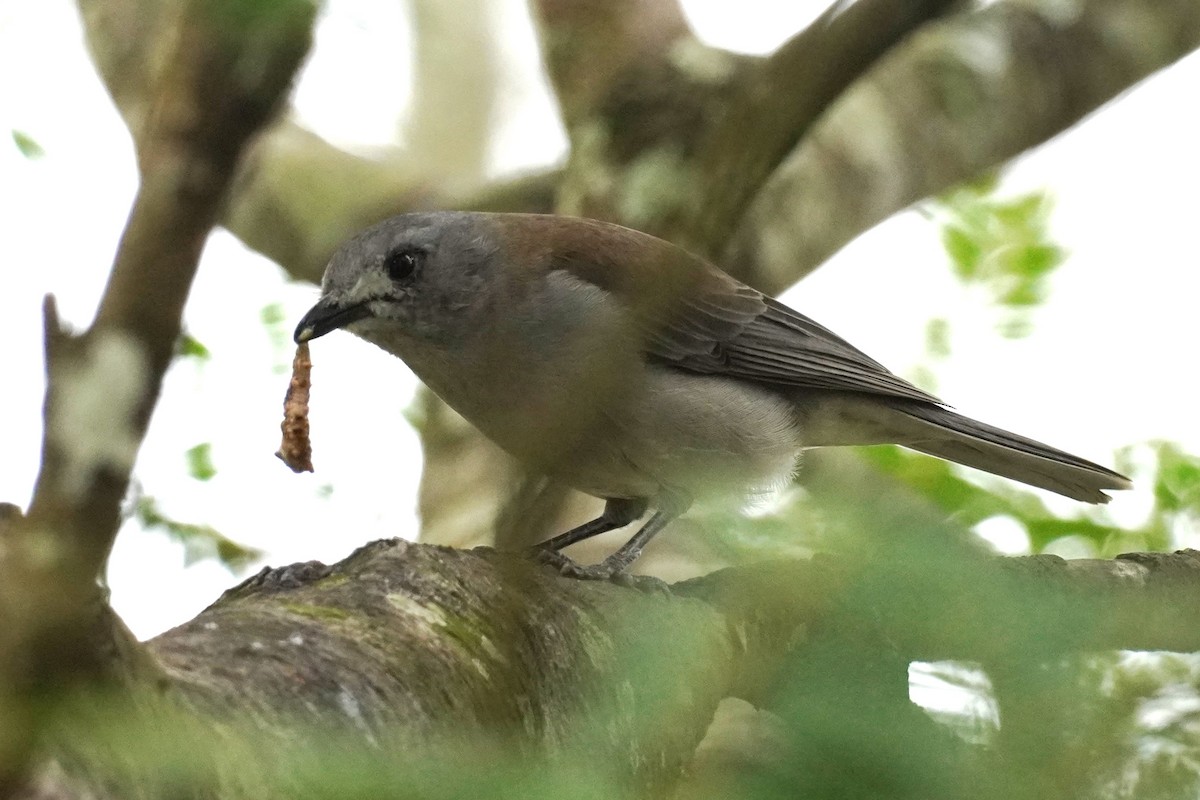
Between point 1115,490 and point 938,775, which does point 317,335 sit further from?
point 938,775

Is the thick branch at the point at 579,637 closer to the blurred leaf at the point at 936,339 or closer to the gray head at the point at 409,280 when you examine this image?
the blurred leaf at the point at 936,339

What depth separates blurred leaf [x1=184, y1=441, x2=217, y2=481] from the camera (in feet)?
12.6

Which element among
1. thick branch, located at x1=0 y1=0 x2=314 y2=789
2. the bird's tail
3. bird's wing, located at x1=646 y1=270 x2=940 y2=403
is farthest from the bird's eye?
thick branch, located at x1=0 y1=0 x2=314 y2=789

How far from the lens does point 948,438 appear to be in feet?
18.6

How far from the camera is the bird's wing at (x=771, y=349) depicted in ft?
17.8

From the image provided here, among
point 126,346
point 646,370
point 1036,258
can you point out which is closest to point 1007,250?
point 1036,258

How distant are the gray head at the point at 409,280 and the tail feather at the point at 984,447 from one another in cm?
202

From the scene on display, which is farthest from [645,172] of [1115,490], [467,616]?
[1115,490]

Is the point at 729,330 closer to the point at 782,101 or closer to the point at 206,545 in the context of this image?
the point at 206,545

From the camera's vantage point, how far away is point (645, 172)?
3957 mm

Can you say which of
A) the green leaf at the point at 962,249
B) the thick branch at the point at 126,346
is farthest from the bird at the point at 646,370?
the thick branch at the point at 126,346

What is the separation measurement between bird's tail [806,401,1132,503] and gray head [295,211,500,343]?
1.79 m

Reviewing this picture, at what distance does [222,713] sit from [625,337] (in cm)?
79

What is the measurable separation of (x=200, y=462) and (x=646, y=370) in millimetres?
1506
